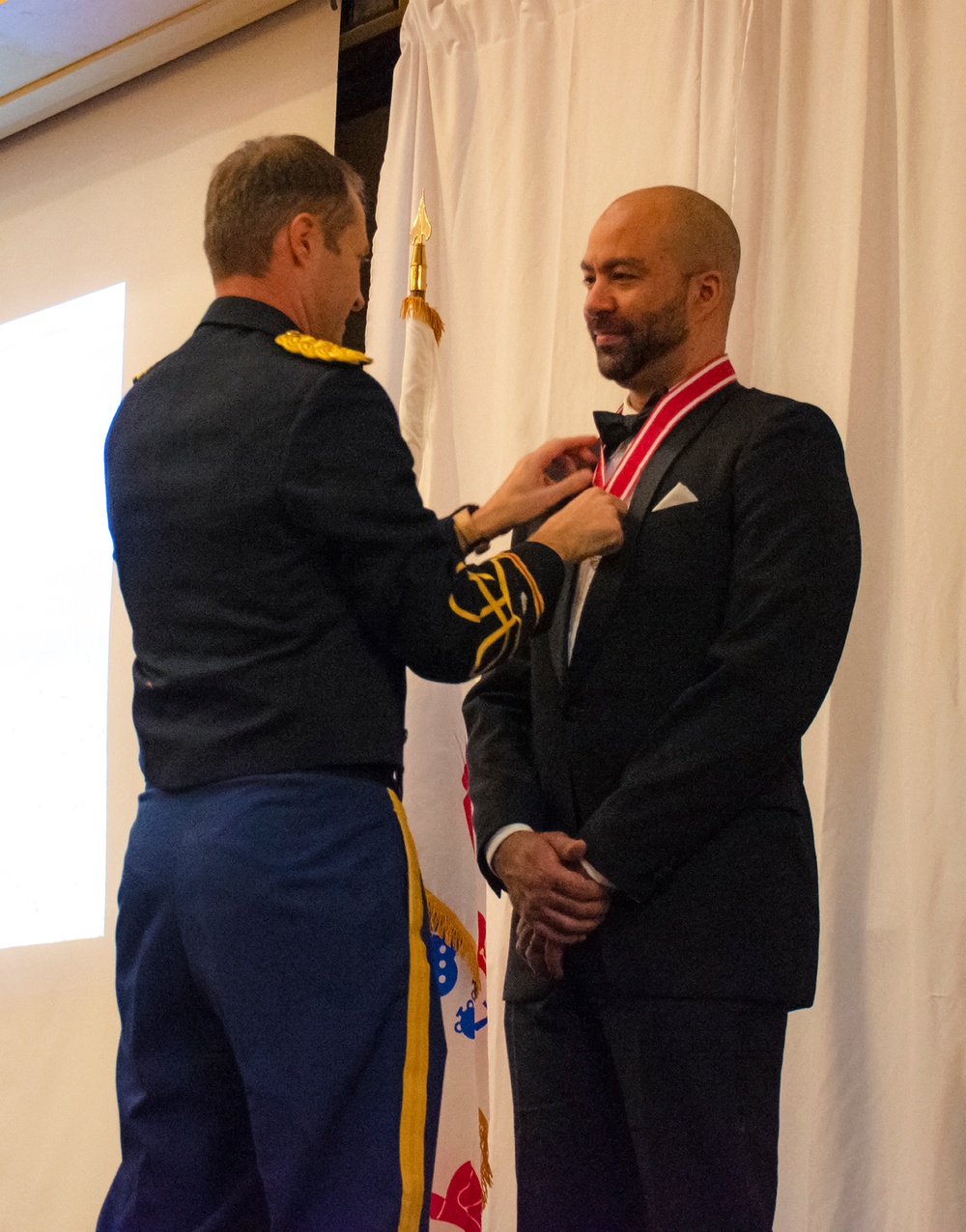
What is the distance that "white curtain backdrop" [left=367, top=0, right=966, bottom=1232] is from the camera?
6.50 ft

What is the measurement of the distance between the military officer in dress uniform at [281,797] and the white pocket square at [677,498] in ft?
0.71

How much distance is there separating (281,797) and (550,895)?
0.36 meters

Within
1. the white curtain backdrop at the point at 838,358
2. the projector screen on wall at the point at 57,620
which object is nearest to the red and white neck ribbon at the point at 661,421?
the white curtain backdrop at the point at 838,358

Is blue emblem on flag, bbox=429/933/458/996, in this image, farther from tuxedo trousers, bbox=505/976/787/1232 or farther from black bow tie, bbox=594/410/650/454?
black bow tie, bbox=594/410/650/454

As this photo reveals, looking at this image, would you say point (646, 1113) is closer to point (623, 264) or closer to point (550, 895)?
point (550, 895)

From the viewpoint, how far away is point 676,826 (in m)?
1.42

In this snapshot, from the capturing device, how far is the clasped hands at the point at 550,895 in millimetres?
1444

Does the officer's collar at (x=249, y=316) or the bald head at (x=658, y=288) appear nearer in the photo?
the officer's collar at (x=249, y=316)

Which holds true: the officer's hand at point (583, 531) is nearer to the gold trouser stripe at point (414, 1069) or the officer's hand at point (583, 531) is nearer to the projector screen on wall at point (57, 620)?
the gold trouser stripe at point (414, 1069)

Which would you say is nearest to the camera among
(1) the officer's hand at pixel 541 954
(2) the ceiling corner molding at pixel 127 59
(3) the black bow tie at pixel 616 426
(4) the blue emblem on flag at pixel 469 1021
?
(1) the officer's hand at pixel 541 954

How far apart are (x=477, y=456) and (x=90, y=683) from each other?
1.39 m

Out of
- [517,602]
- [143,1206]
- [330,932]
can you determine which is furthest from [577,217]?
[143,1206]

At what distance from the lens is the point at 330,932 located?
1.27 m

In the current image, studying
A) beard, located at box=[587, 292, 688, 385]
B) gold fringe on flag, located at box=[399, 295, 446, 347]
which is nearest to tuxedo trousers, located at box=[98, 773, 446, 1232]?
beard, located at box=[587, 292, 688, 385]
